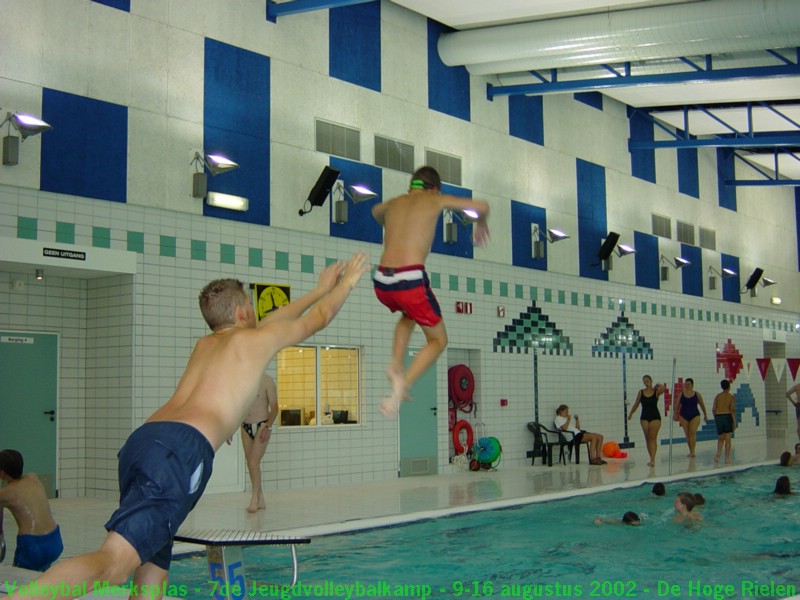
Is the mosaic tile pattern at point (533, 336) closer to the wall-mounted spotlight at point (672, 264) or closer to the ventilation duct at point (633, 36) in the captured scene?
the wall-mounted spotlight at point (672, 264)

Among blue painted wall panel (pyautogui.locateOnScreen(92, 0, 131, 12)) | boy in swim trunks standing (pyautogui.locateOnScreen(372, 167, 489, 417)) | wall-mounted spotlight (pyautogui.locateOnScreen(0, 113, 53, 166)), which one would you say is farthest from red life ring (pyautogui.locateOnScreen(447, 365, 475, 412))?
boy in swim trunks standing (pyautogui.locateOnScreen(372, 167, 489, 417))

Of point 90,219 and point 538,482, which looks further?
point 538,482

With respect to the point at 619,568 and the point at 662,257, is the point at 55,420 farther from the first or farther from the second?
the point at 662,257

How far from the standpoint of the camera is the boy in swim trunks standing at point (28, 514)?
6.46 metres

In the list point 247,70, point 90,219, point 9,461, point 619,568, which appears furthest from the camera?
point 247,70

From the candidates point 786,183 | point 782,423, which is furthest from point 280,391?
point 782,423

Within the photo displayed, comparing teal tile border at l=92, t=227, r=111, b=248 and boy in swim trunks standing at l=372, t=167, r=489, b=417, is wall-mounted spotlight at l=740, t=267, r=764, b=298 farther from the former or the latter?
boy in swim trunks standing at l=372, t=167, r=489, b=417

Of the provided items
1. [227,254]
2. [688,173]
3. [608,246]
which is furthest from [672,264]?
[227,254]

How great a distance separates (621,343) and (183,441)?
18626 mm

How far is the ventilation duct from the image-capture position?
551 inches

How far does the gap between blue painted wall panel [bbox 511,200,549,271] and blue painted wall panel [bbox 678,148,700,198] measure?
→ 21.9 feet

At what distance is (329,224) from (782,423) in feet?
64.8

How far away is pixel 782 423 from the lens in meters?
28.7

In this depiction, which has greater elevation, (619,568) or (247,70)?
(247,70)
